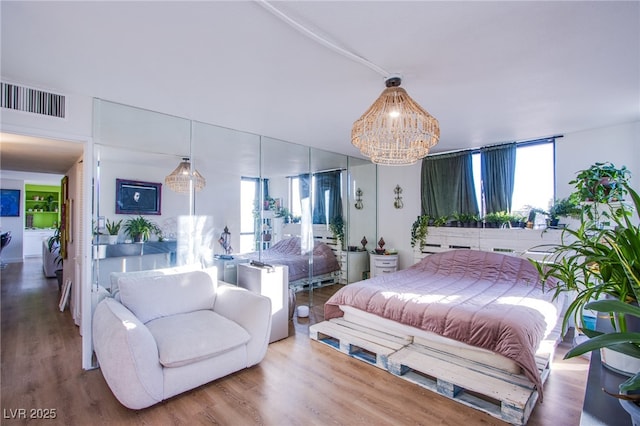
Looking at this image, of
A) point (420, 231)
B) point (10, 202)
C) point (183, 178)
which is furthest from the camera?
point (10, 202)

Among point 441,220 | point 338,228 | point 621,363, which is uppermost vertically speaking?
point 441,220

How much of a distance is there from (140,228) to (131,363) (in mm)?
→ 1558

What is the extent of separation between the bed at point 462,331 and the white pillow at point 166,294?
1.24m

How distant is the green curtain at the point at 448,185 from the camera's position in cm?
462

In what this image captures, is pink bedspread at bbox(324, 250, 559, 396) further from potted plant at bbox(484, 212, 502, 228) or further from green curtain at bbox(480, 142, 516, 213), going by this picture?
green curtain at bbox(480, 142, 516, 213)

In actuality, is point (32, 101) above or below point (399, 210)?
above

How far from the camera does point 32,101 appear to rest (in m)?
2.44

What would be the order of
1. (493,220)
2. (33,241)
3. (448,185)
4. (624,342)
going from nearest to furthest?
(624,342) → (493,220) → (448,185) → (33,241)

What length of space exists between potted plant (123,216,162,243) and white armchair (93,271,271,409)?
42 cm

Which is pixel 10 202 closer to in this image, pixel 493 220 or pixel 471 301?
pixel 471 301

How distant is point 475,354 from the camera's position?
2.44 m

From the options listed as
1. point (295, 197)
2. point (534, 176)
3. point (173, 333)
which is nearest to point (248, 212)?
point (295, 197)

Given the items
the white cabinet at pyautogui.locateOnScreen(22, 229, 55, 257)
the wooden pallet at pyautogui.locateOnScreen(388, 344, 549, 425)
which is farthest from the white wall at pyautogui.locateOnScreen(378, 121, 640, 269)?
the white cabinet at pyautogui.locateOnScreen(22, 229, 55, 257)

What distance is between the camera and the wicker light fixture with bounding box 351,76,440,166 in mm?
2018
